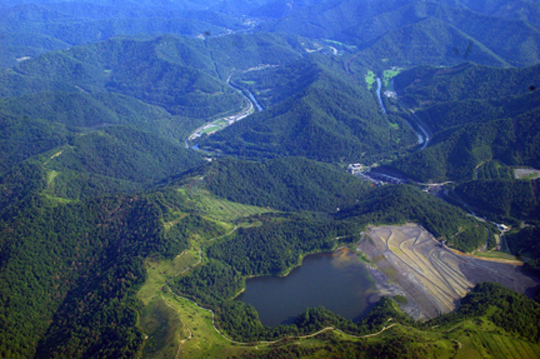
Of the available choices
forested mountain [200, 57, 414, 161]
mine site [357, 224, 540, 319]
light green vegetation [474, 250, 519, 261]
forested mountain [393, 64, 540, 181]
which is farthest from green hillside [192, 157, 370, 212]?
light green vegetation [474, 250, 519, 261]

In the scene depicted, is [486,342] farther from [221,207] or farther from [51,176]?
[51,176]

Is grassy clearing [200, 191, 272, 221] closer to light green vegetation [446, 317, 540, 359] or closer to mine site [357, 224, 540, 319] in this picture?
mine site [357, 224, 540, 319]

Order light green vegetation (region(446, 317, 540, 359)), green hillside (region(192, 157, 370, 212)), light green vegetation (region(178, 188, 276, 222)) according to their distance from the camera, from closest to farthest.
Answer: light green vegetation (region(446, 317, 540, 359)) < light green vegetation (region(178, 188, 276, 222)) < green hillside (region(192, 157, 370, 212))

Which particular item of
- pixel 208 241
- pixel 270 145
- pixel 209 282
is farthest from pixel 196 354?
pixel 270 145

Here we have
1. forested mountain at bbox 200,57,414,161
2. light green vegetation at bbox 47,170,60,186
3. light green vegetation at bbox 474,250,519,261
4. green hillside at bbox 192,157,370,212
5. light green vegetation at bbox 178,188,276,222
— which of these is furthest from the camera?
forested mountain at bbox 200,57,414,161

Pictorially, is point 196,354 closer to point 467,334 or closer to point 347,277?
point 347,277

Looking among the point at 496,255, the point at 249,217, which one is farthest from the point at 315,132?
the point at 496,255
